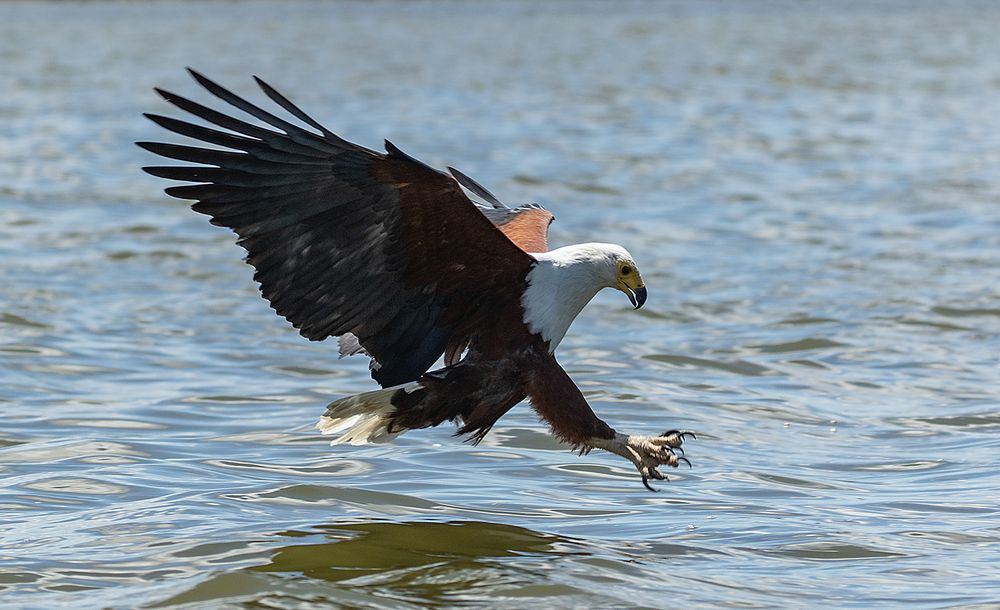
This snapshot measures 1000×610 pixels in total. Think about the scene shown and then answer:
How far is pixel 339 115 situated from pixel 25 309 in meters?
10.6

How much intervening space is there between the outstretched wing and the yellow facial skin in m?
0.35

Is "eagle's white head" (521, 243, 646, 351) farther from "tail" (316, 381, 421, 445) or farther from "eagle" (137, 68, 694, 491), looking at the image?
"tail" (316, 381, 421, 445)

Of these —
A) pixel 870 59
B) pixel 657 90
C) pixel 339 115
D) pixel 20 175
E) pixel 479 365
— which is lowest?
pixel 479 365

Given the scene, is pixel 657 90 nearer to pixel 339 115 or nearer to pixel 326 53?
pixel 339 115

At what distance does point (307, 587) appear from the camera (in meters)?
4.92

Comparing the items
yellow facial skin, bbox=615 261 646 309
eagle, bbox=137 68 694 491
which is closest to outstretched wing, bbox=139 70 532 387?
eagle, bbox=137 68 694 491

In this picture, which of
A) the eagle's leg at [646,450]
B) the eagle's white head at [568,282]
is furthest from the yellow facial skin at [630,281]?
the eagle's leg at [646,450]

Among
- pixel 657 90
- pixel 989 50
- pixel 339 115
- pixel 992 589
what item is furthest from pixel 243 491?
pixel 989 50

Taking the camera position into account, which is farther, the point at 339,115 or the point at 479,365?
the point at 339,115

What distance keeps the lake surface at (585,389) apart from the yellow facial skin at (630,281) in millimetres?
878

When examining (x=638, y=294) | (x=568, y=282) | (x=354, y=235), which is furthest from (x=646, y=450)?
(x=354, y=235)

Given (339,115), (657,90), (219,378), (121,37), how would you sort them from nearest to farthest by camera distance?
(219,378), (339,115), (657,90), (121,37)

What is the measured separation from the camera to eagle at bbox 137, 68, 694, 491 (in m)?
5.09

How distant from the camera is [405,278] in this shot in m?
5.43
